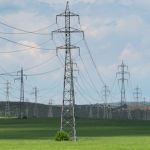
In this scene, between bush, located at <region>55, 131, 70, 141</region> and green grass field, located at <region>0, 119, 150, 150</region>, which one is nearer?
green grass field, located at <region>0, 119, 150, 150</region>

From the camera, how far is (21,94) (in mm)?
160375

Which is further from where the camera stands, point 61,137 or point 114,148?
point 61,137

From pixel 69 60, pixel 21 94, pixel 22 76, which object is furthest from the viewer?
pixel 22 76

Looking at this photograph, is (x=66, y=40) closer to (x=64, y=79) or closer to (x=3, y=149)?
(x=64, y=79)

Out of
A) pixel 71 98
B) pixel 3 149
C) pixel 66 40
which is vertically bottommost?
pixel 3 149

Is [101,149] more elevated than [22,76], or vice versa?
[22,76]

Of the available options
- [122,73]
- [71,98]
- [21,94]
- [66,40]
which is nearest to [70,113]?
[71,98]

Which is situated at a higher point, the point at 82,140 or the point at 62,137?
the point at 62,137

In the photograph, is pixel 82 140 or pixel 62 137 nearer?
pixel 62 137

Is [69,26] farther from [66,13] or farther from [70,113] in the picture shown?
[70,113]

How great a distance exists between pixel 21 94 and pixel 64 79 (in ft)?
320

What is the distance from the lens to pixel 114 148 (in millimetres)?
48844

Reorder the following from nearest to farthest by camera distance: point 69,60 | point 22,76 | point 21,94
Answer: point 69,60, point 21,94, point 22,76

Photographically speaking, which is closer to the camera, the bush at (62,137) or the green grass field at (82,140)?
the green grass field at (82,140)
